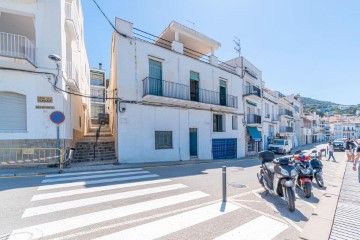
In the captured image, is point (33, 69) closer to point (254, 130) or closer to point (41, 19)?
point (41, 19)

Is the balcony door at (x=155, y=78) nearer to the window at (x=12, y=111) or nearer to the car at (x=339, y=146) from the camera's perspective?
the window at (x=12, y=111)

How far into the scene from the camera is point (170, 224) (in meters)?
3.54

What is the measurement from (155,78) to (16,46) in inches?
287

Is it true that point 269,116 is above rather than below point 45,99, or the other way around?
below

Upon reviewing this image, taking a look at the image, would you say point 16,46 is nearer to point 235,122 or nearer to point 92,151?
point 92,151

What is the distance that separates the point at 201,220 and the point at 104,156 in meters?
9.55

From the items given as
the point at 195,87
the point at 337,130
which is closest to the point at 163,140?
the point at 195,87

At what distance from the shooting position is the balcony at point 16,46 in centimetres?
891

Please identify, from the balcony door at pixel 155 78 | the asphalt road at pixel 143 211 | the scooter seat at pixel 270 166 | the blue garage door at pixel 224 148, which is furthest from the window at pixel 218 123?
the scooter seat at pixel 270 166

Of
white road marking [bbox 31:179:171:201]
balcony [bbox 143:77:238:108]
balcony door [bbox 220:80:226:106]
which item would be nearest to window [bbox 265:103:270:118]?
balcony [bbox 143:77:238:108]

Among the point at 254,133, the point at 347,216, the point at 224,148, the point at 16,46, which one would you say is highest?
the point at 16,46

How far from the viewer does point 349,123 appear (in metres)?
85.8

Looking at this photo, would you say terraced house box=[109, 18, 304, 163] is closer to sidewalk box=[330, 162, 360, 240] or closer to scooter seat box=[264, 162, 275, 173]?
scooter seat box=[264, 162, 275, 173]

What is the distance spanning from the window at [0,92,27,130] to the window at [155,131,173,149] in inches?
281
